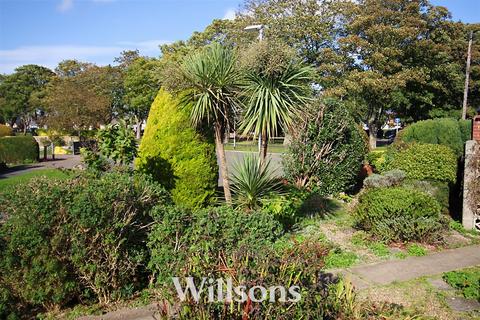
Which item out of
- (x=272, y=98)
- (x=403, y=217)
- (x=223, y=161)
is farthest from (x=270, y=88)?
(x=403, y=217)

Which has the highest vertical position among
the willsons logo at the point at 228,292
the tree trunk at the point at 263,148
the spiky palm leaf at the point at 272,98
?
the spiky palm leaf at the point at 272,98

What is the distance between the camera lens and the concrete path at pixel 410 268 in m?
5.09

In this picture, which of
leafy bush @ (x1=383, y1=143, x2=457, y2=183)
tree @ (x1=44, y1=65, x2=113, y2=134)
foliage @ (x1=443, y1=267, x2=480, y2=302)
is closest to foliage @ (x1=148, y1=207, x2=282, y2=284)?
foliage @ (x1=443, y1=267, x2=480, y2=302)

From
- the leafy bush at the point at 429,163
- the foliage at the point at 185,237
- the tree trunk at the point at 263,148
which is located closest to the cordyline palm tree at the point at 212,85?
the tree trunk at the point at 263,148

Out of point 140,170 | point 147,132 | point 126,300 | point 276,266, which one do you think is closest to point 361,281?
point 276,266

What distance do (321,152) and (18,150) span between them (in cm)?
1794

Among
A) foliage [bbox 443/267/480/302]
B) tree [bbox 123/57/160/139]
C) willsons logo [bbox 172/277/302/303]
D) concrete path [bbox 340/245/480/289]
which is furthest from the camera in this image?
tree [bbox 123/57/160/139]

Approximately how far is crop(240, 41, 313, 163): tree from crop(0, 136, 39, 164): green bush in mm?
17928

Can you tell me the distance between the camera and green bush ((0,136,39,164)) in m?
20.3

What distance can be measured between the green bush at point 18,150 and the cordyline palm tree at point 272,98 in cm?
1790

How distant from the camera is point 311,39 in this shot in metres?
29.6

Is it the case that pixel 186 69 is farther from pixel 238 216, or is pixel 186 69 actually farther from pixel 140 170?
pixel 238 216

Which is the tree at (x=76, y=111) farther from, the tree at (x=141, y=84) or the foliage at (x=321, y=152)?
the foliage at (x=321, y=152)

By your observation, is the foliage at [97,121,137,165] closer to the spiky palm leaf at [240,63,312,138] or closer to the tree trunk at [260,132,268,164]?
the spiky palm leaf at [240,63,312,138]
